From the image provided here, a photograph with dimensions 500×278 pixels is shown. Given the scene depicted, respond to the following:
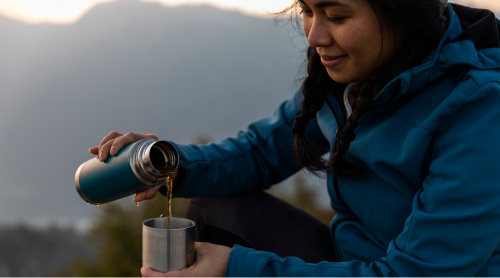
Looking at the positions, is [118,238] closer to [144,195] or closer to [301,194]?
[301,194]

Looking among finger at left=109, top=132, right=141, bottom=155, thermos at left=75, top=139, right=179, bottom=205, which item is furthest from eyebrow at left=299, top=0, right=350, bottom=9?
finger at left=109, top=132, right=141, bottom=155

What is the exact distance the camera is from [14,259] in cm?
409

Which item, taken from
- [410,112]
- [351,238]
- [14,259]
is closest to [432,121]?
[410,112]

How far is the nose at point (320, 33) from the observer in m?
1.01

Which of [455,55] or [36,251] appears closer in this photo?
[455,55]

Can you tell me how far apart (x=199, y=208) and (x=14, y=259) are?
354 centimetres

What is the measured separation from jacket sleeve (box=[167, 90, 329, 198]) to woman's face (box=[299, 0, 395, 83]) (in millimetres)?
409

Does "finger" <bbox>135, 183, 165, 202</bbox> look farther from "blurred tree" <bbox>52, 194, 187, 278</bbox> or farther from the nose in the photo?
"blurred tree" <bbox>52, 194, 187, 278</bbox>

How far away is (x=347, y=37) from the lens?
0.98 metres

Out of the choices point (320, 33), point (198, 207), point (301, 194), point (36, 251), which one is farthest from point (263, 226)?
point (36, 251)

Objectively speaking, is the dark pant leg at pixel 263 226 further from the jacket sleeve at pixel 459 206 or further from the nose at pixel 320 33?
the nose at pixel 320 33

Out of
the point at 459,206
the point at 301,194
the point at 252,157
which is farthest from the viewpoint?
the point at 301,194

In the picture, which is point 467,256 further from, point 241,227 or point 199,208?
point 199,208

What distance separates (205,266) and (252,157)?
632 mm
